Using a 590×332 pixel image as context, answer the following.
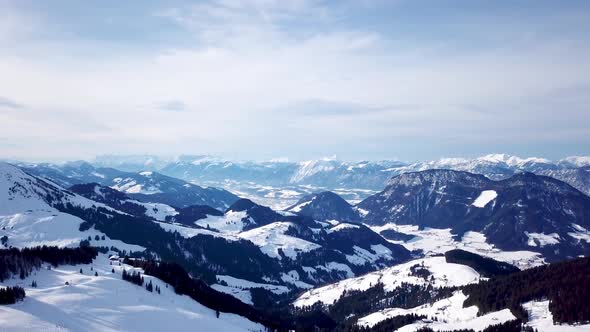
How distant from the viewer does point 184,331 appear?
157 meters

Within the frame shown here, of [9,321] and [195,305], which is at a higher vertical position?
[9,321]

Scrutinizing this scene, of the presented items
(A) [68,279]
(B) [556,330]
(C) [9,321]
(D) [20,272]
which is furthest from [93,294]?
(B) [556,330]

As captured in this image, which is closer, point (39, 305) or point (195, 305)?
point (39, 305)

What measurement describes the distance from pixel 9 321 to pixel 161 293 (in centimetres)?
7290

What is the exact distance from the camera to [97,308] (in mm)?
153625

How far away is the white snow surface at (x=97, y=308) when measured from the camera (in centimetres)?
13275

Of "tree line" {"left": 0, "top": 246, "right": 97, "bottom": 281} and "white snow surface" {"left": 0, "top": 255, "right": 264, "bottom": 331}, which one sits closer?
"white snow surface" {"left": 0, "top": 255, "right": 264, "bottom": 331}

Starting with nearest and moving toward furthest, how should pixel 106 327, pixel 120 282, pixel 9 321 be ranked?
1. pixel 9 321
2. pixel 106 327
3. pixel 120 282

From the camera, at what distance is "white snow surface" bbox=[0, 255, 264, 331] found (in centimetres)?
13275

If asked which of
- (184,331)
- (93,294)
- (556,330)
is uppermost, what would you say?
(93,294)

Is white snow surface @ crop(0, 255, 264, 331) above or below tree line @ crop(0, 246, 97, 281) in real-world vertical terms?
below

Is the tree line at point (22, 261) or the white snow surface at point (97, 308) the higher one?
the tree line at point (22, 261)

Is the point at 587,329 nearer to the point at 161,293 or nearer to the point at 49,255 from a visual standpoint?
the point at 161,293

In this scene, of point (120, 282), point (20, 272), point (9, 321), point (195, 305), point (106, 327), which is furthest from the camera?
point (195, 305)
